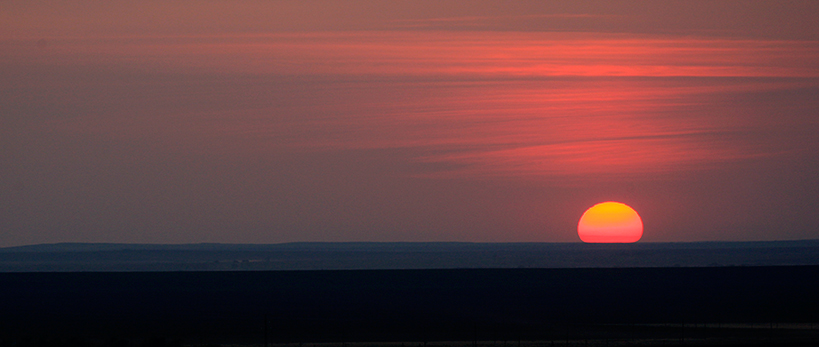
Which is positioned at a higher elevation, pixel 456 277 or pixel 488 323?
pixel 456 277

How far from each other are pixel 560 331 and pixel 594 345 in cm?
1376

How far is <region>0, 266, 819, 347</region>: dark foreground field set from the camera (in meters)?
53.8

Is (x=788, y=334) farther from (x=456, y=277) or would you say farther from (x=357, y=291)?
(x=456, y=277)

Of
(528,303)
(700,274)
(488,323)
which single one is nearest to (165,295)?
(528,303)

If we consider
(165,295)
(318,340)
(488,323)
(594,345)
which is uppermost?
(165,295)

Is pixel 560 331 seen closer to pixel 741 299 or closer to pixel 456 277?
pixel 741 299

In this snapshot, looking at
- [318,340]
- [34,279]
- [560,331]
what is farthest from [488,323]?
[34,279]

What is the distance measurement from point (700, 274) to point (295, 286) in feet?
191

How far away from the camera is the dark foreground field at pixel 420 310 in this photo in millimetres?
53844

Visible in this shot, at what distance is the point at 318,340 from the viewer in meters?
52.9

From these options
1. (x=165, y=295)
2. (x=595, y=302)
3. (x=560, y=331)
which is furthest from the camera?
(x=165, y=295)

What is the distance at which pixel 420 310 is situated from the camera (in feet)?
255

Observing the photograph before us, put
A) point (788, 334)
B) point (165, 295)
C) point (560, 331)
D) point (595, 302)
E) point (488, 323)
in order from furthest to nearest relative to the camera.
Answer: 1. point (165, 295)
2. point (595, 302)
3. point (488, 323)
4. point (560, 331)
5. point (788, 334)

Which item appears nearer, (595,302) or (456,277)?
(595,302)
